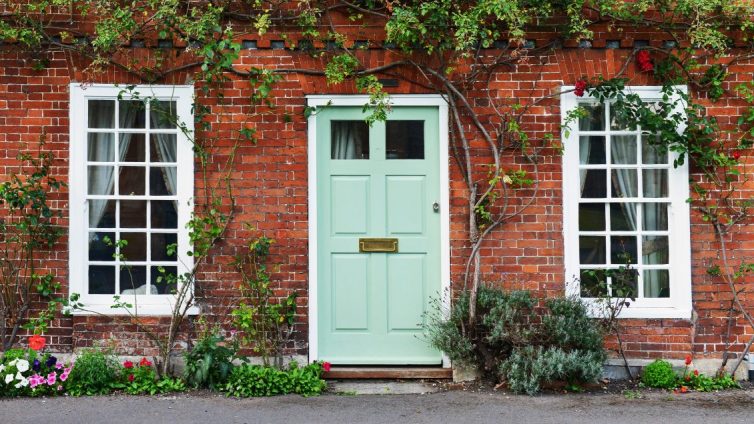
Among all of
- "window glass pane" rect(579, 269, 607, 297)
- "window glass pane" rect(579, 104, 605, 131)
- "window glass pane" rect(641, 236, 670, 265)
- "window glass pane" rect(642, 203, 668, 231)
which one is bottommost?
"window glass pane" rect(579, 269, 607, 297)

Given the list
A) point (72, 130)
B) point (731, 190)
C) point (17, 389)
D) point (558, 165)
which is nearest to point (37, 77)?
point (72, 130)

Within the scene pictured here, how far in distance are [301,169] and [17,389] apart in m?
3.11

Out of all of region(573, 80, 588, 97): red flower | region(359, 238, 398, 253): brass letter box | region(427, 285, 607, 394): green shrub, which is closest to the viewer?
region(427, 285, 607, 394): green shrub

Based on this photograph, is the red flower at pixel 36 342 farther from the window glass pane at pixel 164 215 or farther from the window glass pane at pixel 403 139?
the window glass pane at pixel 403 139

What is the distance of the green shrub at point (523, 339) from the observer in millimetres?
7605

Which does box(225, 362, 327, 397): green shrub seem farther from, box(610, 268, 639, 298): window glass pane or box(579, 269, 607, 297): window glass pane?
box(610, 268, 639, 298): window glass pane

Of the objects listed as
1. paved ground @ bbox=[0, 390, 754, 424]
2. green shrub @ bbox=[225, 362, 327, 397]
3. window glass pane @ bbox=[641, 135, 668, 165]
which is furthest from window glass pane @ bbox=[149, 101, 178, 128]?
window glass pane @ bbox=[641, 135, 668, 165]

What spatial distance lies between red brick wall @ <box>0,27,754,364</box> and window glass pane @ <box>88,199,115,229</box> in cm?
25

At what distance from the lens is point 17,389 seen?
25.2 ft

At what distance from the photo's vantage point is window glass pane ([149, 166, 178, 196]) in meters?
8.34

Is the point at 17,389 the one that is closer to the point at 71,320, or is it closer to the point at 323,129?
the point at 71,320

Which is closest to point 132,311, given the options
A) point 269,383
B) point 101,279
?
point 101,279

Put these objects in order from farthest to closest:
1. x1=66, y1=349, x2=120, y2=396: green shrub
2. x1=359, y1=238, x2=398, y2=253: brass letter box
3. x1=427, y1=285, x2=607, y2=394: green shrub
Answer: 1. x1=359, y1=238, x2=398, y2=253: brass letter box
2. x1=66, y1=349, x2=120, y2=396: green shrub
3. x1=427, y1=285, x2=607, y2=394: green shrub

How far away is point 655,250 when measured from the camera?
8391 millimetres
